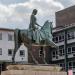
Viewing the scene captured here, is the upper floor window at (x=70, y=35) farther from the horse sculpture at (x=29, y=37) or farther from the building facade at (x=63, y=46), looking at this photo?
the horse sculpture at (x=29, y=37)

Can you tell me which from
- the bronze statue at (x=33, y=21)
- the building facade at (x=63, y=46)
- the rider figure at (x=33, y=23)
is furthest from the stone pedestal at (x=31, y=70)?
the building facade at (x=63, y=46)

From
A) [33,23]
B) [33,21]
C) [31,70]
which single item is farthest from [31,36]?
[31,70]

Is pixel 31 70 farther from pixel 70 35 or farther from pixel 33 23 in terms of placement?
pixel 70 35

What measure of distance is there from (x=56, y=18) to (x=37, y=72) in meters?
69.1

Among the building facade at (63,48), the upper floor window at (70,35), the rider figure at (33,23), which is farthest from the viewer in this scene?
the upper floor window at (70,35)

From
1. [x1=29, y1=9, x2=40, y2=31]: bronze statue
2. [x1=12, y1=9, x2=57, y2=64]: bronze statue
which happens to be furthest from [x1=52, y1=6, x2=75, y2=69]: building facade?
[x1=29, y1=9, x2=40, y2=31]: bronze statue

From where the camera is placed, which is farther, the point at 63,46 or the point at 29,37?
the point at 63,46

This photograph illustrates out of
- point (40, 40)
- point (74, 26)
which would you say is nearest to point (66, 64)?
point (74, 26)

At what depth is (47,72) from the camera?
27.5 meters

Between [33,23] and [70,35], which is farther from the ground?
[70,35]

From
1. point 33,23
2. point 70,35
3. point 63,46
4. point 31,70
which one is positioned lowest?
point 31,70

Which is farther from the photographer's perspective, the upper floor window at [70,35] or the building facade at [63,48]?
the upper floor window at [70,35]

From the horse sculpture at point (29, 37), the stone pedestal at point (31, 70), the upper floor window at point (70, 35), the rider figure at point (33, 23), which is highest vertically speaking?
the upper floor window at point (70, 35)

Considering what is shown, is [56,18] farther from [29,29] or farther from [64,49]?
[29,29]
